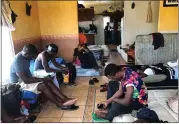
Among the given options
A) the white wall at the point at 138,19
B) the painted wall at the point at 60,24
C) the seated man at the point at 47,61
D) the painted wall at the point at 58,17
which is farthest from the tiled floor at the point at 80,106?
the white wall at the point at 138,19

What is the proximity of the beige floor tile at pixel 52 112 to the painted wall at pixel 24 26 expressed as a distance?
1.35 meters

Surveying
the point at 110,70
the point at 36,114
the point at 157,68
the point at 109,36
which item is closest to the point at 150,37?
the point at 157,68

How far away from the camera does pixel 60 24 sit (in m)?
4.53

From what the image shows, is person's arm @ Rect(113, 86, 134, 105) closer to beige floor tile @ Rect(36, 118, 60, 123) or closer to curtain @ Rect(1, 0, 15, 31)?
beige floor tile @ Rect(36, 118, 60, 123)

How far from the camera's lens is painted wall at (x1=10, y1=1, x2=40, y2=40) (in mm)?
3293

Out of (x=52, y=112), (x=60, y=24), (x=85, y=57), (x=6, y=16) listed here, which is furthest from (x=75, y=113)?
(x=60, y=24)

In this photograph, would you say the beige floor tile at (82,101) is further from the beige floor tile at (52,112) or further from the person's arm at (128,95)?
the person's arm at (128,95)

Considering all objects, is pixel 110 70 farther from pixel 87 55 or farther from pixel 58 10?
pixel 58 10

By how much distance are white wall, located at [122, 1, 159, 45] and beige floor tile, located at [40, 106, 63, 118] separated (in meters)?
4.16

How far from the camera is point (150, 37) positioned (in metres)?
3.33

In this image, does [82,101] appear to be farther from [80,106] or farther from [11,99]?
[11,99]

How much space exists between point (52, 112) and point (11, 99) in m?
0.64

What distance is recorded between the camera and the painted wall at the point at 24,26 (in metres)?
3.29

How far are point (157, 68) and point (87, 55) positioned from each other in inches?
65.8
